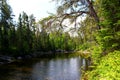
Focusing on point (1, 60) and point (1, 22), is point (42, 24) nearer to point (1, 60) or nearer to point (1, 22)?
point (1, 60)

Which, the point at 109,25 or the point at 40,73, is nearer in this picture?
the point at 109,25

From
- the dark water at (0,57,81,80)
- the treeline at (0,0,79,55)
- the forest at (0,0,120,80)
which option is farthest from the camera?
the treeline at (0,0,79,55)

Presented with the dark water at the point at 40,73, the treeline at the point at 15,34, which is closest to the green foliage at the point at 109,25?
the dark water at the point at 40,73

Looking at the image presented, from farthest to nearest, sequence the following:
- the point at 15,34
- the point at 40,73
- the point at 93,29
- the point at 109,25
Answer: the point at 15,34, the point at 40,73, the point at 93,29, the point at 109,25

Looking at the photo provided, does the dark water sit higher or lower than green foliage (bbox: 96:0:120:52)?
lower

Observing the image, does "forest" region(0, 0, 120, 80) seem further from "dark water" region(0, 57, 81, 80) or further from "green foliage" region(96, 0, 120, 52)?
"dark water" region(0, 57, 81, 80)

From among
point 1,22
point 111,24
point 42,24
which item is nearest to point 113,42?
point 111,24

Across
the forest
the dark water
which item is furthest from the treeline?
the forest

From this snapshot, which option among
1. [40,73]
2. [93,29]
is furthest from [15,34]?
[93,29]

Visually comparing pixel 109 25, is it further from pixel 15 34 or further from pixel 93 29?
pixel 15 34

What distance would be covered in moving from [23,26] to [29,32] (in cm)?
283

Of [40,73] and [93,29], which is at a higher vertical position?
[93,29]

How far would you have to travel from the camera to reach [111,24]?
1528 centimetres

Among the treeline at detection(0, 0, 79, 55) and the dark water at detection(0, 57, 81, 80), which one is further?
the treeline at detection(0, 0, 79, 55)
